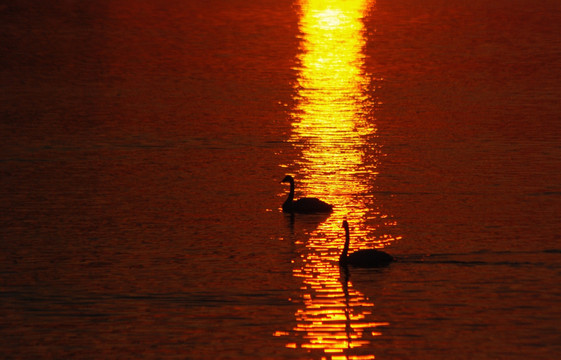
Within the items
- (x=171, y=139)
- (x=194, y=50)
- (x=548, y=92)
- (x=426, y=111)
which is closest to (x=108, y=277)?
(x=171, y=139)

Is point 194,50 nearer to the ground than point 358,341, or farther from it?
farther from it

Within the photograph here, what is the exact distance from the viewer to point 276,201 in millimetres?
31844

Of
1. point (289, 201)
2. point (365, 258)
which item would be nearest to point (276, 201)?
point (289, 201)

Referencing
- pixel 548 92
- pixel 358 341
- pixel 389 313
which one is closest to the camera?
pixel 358 341

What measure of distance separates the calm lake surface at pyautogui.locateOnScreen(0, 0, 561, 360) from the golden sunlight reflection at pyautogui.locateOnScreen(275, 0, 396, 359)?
8 cm

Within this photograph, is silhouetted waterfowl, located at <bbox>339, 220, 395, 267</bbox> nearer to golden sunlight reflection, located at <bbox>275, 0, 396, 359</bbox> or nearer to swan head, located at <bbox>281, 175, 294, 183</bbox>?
golden sunlight reflection, located at <bbox>275, 0, 396, 359</bbox>

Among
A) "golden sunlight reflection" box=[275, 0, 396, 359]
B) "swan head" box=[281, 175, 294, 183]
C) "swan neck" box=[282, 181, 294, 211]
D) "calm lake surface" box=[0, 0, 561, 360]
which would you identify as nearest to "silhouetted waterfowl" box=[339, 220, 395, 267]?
"calm lake surface" box=[0, 0, 561, 360]

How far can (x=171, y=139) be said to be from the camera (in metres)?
40.1

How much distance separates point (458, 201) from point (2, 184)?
1213cm

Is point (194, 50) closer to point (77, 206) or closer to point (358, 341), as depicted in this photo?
point (77, 206)

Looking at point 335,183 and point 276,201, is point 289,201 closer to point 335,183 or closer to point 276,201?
point 276,201

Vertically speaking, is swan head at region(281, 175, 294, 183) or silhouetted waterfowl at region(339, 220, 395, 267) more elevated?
swan head at region(281, 175, 294, 183)

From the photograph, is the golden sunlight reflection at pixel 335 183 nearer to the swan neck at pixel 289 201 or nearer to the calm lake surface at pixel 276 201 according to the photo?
the calm lake surface at pixel 276 201

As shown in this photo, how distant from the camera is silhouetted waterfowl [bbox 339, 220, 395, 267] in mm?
25031
